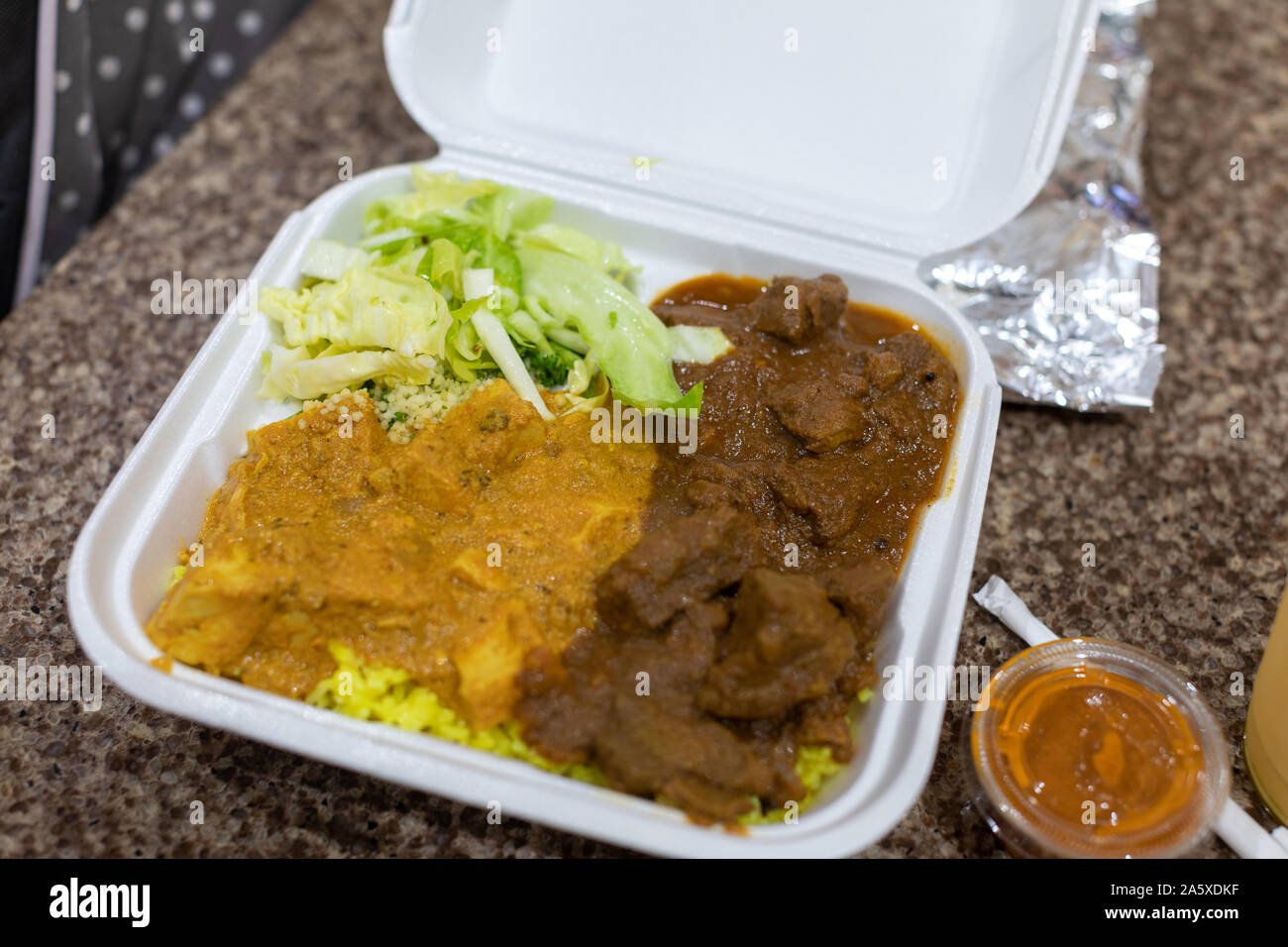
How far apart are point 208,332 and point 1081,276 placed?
2.95 metres

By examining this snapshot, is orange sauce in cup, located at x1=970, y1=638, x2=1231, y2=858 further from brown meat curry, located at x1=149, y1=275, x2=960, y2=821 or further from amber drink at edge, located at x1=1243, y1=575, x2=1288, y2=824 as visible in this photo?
brown meat curry, located at x1=149, y1=275, x2=960, y2=821

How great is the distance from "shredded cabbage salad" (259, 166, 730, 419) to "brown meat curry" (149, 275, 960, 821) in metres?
0.13

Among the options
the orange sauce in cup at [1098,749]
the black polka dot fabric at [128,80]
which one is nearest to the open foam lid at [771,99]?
the black polka dot fabric at [128,80]

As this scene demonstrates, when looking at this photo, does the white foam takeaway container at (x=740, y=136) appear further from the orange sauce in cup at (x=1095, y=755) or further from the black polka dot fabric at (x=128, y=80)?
the black polka dot fabric at (x=128, y=80)

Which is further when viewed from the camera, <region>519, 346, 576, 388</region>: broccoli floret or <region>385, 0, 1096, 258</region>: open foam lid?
<region>385, 0, 1096, 258</region>: open foam lid

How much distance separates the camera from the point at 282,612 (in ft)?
6.82

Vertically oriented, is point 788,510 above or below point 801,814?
above

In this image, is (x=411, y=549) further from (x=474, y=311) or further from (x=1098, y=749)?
(x=1098, y=749)

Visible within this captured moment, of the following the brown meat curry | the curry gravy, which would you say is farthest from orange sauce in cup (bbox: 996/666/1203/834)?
the curry gravy

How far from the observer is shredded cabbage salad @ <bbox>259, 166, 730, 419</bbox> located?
2545 millimetres

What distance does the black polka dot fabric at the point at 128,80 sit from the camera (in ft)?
11.1

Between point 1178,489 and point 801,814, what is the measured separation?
1731mm
